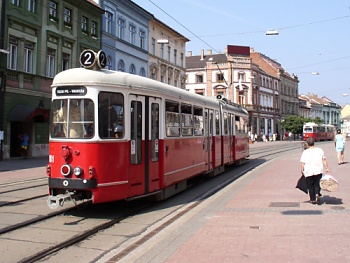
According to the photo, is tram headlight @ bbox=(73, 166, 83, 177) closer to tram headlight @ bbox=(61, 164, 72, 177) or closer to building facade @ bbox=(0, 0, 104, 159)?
tram headlight @ bbox=(61, 164, 72, 177)

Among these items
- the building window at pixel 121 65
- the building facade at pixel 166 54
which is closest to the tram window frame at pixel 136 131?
the building window at pixel 121 65

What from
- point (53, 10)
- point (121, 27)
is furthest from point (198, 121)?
point (121, 27)

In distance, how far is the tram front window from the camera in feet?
26.6

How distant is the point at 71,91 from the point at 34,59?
20073mm

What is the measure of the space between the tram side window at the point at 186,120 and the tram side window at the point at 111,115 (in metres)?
3.02

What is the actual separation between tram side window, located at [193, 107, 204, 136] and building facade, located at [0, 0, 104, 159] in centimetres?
1499

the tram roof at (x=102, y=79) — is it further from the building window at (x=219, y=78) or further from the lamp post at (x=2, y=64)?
the building window at (x=219, y=78)

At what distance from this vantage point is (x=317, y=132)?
67.2 metres

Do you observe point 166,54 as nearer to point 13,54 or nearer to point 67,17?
point 67,17

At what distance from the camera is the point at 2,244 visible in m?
6.49

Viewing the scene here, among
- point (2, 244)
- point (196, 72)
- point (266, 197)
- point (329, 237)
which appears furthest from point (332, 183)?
point (196, 72)

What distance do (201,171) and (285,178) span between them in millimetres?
3536

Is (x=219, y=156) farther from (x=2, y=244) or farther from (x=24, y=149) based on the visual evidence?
(x=24, y=149)

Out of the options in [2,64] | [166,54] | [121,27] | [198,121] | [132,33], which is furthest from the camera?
[166,54]
